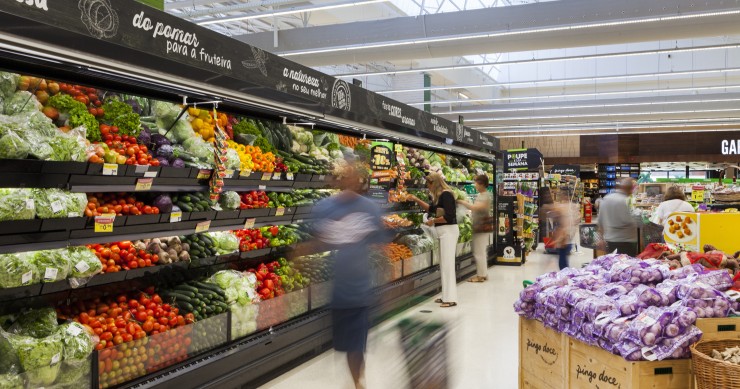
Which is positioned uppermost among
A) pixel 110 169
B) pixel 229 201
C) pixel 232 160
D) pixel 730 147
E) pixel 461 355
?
pixel 730 147

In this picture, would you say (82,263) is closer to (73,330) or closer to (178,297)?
(73,330)

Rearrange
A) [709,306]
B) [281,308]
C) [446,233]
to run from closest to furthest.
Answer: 1. [709,306]
2. [281,308]
3. [446,233]

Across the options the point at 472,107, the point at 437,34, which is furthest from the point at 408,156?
the point at 472,107

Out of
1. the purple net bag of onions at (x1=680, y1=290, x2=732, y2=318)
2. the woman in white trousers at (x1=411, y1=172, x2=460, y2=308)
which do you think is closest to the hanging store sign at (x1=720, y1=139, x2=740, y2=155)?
the woman in white trousers at (x1=411, y1=172, x2=460, y2=308)

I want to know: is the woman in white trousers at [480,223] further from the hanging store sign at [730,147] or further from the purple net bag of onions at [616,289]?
the hanging store sign at [730,147]

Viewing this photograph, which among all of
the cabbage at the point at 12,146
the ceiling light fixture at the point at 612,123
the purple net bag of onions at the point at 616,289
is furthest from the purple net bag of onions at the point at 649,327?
the ceiling light fixture at the point at 612,123

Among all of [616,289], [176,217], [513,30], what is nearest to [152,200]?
[176,217]

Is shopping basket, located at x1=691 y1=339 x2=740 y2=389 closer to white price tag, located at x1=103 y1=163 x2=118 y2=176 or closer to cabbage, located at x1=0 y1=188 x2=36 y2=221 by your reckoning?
white price tag, located at x1=103 y1=163 x2=118 y2=176

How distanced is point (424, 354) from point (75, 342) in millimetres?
1886

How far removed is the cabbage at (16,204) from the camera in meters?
2.95

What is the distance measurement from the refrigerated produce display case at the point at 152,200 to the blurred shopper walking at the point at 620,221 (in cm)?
329

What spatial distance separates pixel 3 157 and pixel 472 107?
18.1 m

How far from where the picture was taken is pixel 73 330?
3.26 m

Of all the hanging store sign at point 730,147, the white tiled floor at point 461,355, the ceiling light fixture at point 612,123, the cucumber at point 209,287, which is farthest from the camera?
the ceiling light fixture at point 612,123
